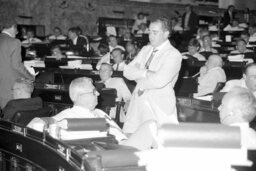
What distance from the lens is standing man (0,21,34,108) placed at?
514cm

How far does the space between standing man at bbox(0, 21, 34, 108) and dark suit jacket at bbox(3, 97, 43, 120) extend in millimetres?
1083

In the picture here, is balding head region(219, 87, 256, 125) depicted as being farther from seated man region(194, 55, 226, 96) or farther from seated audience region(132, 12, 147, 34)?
seated audience region(132, 12, 147, 34)

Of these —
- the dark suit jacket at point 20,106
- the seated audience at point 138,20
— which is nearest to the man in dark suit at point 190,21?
the seated audience at point 138,20

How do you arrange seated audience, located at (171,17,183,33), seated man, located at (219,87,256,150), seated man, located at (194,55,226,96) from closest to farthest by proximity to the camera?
seated man, located at (219,87,256,150) < seated man, located at (194,55,226,96) < seated audience, located at (171,17,183,33)

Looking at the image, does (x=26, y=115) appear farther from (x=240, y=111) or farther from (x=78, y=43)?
(x=78, y=43)

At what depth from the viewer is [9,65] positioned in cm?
520

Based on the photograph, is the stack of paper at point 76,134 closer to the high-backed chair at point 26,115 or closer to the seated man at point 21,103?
the high-backed chair at point 26,115

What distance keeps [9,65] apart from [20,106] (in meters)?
1.20

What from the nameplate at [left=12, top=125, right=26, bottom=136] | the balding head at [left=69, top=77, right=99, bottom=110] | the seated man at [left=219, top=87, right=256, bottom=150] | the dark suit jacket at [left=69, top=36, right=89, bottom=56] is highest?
the seated man at [left=219, top=87, right=256, bottom=150]

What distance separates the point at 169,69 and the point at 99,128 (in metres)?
1.70

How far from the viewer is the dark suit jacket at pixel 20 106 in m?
4.11

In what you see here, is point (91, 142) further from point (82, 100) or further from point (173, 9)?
point (173, 9)

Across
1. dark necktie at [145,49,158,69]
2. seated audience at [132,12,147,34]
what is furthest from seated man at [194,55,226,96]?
seated audience at [132,12,147,34]

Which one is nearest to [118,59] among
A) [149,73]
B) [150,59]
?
[150,59]
